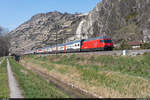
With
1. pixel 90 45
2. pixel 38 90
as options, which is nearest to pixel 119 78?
pixel 38 90

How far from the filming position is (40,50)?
94812 millimetres

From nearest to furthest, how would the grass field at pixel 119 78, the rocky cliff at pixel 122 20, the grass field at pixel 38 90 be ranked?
the grass field at pixel 38 90
the grass field at pixel 119 78
the rocky cliff at pixel 122 20

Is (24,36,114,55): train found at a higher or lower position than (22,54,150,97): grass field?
higher

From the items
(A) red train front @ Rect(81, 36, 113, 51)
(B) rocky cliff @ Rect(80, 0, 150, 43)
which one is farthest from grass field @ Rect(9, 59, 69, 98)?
(B) rocky cliff @ Rect(80, 0, 150, 43)

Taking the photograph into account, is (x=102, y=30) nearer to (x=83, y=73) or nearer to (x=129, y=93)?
(x=83, y=73)

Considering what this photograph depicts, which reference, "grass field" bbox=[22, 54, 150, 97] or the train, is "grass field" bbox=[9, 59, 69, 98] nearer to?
"grass field" bbox=[22, 54, 150, 97]

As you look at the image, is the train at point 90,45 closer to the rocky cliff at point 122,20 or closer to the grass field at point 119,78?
the rocky cliff at point 122,20

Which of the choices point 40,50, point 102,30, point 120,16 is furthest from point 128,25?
point 40,50

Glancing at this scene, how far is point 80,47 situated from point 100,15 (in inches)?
2094

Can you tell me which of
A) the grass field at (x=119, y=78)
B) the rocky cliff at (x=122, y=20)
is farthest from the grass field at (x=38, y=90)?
the rocky cliff at (x=122, y=20)

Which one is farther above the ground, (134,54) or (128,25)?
(128,25)

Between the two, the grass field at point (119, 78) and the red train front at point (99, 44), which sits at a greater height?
the red train front at point (99, 44)

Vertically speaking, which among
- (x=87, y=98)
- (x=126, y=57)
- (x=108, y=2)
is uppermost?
(x=108, y=2)

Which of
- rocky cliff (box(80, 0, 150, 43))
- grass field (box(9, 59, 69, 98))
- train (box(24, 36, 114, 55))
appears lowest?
grass field (box(9, 59, 69, 98))
